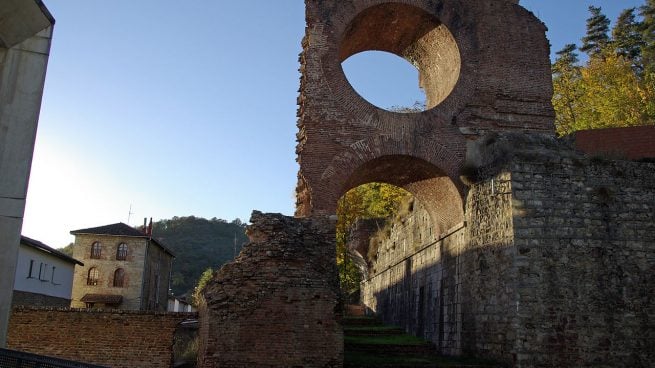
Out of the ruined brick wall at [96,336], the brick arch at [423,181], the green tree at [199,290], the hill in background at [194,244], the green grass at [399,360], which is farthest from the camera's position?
the hill in background at [194,244]

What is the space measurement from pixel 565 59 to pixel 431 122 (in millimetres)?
28804

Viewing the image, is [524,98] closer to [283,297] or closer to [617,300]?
[617,300]

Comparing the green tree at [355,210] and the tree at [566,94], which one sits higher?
the tree at [566,94]

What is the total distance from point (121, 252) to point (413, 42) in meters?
27.7

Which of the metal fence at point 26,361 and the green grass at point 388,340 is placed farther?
the green grass at point 388,340

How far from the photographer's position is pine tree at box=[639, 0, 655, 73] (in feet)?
111

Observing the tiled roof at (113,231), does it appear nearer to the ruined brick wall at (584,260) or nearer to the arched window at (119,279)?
the arched window at (119,279)

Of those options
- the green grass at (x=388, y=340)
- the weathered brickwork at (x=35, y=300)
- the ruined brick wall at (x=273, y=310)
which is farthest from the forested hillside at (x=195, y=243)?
the ruined brick wall at (x=273, y=310)

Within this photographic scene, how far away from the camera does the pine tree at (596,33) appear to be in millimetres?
40406

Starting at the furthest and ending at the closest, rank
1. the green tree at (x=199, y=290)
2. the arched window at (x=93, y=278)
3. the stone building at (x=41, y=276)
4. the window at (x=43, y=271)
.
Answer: the arched window at (x=93, y=278) → the window at (x=43, y=271) → the stone building at (x=41, y=276) → the green tree at (x=199, y=290)

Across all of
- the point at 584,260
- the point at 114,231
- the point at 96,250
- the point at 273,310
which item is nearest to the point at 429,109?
the point at 584,260

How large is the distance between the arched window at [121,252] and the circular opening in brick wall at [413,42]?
26.3 metres

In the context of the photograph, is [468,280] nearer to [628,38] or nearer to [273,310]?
[273,310]

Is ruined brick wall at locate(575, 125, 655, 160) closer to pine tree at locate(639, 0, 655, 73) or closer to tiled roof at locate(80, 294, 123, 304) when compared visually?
pine tree at locate(639, 0, 655, 73)
